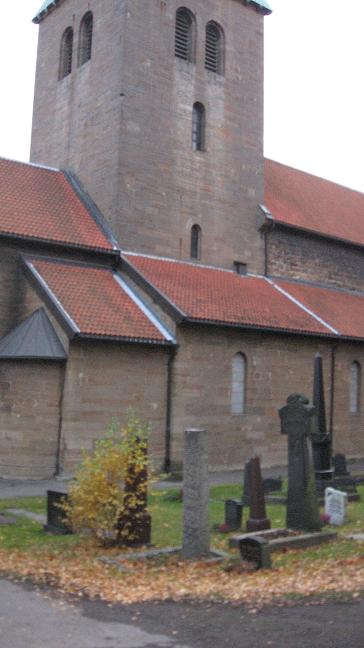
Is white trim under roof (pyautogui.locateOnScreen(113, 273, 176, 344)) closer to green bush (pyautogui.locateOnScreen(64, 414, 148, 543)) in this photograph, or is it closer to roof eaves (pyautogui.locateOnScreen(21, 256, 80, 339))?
roof eaves (pyautogui.locateOnScreen(21, 256, 80, 339))

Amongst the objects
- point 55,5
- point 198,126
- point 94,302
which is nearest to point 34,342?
point 94,302

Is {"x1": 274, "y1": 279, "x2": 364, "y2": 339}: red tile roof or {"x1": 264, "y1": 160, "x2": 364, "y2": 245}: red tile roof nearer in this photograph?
{"x1": 274, "y1": 279, "x2": 364, "y2": 339}: red tile roof

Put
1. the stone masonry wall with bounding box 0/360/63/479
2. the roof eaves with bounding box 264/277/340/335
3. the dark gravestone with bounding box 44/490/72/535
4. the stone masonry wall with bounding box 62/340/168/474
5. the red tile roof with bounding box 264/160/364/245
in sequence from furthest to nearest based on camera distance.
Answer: the red tile roof with bounding box 264/160/364/245
the roof eaves with bounding box 264/277/340/335
the stone masonry wall with bounding box 62/340/168/474
the stone masonry wall with bounding box 0/360/63/479
the dark gravestone with bounding box 44/490/72/535

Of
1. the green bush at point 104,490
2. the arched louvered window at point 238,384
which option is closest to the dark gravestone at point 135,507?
the green bush at point 104,490

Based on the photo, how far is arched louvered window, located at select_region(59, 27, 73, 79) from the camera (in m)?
25.9

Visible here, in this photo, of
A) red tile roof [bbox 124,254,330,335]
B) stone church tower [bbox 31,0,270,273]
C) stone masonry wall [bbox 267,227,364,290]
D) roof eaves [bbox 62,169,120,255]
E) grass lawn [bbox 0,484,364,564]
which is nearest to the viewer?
grass lawn [bbox 0,484,364,564]

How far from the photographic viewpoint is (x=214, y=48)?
25.6m

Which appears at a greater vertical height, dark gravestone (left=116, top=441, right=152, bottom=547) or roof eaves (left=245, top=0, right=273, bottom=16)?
roof eaves (left=245, top=0, right=273, bottom=16)

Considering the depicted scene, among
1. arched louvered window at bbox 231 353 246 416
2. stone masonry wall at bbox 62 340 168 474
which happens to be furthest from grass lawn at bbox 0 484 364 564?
arched louvered window at bbox 231 353 246 416

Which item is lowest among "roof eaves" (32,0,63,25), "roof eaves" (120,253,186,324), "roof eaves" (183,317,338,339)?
"roof eaves" (183,317,338,339)

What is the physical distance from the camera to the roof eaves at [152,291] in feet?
62.6

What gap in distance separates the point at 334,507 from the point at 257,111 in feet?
61.3

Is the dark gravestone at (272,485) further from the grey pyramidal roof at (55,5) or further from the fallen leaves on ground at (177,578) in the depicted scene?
the grey pyramidal roof at (55,5)

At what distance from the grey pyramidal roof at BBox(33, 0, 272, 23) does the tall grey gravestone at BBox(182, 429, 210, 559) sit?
22417mm
